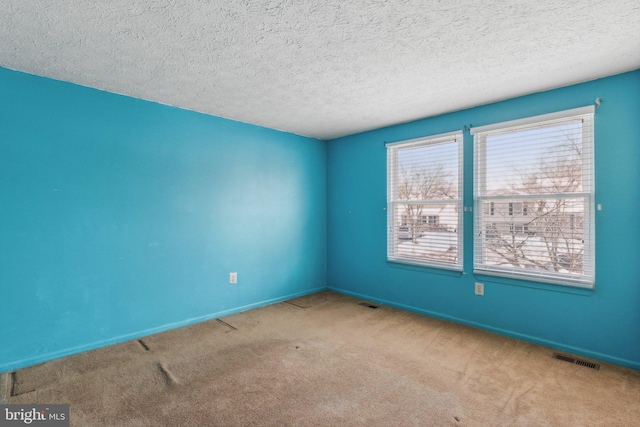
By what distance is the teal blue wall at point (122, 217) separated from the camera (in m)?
2.40

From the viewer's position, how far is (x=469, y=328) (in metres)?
3.19

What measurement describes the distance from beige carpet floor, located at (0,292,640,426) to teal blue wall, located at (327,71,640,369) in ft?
0.75

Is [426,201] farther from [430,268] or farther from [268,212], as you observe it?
[268,212]

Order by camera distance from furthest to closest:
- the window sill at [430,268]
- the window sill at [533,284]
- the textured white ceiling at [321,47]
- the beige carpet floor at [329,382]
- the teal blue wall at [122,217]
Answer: the window sill at [430,268] < the window sill at [533,284] < the teal blue wall at [122,217] < the beige carpet floor at [329,382] < the textured white ceiling at [321,47]

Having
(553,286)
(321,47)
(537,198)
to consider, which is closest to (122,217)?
(321,47)

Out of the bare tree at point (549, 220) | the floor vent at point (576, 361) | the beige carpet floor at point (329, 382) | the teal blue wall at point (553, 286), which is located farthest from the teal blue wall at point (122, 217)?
the floor vent at point (576, 361)

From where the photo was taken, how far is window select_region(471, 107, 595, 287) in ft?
8.72

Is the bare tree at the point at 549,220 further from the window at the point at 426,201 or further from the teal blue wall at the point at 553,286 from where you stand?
the window at the point at 426,201

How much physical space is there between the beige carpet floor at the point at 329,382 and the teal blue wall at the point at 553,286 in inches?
9.0

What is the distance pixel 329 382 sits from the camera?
2201 mm

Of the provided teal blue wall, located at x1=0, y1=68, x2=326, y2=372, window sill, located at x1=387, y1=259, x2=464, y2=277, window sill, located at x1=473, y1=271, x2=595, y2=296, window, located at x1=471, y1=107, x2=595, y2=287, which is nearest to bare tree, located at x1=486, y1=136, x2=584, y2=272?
window, located at x1=471, y1=107, x2=595, y2=287

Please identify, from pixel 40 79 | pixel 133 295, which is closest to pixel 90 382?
pixel 133 295

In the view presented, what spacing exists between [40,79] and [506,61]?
3.68m

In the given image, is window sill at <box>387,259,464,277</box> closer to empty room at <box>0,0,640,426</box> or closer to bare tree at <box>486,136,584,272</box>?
empty room at <box>0,0,640,426</box>
